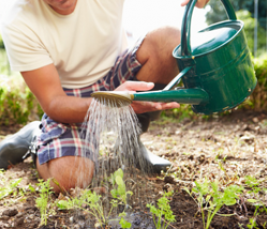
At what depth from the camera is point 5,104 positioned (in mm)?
3055

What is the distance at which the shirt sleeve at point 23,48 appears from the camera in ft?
5.28

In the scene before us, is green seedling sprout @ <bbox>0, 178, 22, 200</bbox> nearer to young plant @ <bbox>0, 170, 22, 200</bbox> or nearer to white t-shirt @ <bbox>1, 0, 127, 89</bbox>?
young plant @ <bbox>0, 170, 22, 200</bbox>

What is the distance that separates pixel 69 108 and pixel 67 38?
50 cm

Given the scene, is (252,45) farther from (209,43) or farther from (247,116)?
(209,43)

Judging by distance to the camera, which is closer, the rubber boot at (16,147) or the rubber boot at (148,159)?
the rubber boot at (148,159)

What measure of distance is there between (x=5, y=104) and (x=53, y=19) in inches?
65.7

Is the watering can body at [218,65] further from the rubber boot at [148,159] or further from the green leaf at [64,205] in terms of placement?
the green leaf at [64,205]

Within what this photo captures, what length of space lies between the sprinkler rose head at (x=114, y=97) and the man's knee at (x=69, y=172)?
0.58 metres

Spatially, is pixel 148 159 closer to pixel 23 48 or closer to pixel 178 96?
pixel 178 96

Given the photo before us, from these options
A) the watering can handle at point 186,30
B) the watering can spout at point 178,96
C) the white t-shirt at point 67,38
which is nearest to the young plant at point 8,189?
the white t-shirt at point 67,38

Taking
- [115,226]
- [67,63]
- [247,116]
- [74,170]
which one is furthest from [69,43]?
[247,116]

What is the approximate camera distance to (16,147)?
2.09m

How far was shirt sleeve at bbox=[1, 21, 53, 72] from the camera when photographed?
161cm

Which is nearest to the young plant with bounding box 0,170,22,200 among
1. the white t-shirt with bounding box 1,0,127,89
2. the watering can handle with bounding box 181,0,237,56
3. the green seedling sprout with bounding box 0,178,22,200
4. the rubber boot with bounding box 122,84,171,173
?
the green seedling sprout with bounding box 0,178,22,200
